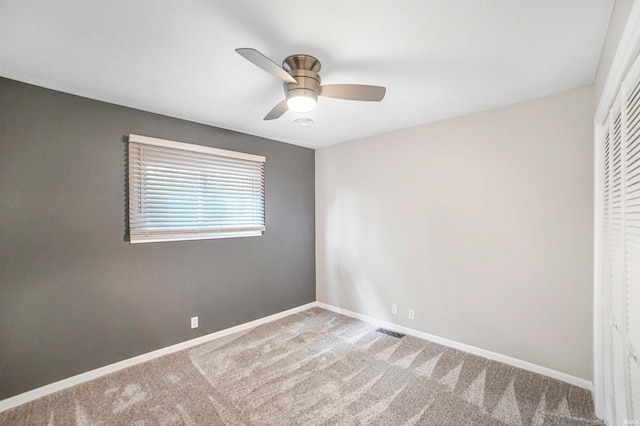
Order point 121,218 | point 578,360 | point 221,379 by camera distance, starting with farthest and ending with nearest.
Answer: point 121,218
point 221,379
point 578,360

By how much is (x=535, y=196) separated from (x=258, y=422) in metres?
2.86

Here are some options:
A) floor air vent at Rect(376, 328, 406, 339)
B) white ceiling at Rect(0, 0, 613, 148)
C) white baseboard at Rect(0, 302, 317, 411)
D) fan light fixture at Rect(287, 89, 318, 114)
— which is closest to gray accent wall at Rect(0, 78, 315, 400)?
white baseboard at Rect(0, 302, 317, 411)

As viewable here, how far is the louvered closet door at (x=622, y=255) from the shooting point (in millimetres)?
1154

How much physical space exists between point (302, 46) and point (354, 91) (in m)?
0.42

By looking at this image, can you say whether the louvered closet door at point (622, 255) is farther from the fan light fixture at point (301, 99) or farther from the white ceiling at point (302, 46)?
the fan light fixture at point (301, 99)

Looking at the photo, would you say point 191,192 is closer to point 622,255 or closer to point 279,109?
point 279,109

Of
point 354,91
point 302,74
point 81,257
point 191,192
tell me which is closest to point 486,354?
point 354,91

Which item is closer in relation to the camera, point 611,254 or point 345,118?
point 611,254

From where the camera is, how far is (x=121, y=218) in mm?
2559

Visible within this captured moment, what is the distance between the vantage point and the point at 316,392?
2209mm

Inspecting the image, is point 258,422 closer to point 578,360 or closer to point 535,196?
point 578,360

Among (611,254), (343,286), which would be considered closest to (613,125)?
(611,254)

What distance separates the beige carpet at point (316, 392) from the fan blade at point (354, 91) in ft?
7.32

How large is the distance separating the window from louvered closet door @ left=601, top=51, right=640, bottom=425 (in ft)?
10.5
